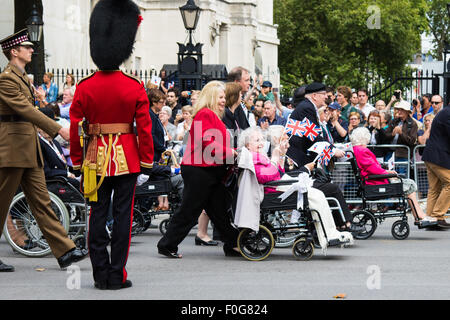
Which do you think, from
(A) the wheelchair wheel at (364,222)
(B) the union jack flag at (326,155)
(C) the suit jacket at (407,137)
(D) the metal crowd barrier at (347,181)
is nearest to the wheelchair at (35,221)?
(B) the union jack flag at (326,155)

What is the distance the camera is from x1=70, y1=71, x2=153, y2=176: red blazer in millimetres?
8375

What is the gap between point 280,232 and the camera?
35.1 feet

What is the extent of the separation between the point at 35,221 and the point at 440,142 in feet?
19.3

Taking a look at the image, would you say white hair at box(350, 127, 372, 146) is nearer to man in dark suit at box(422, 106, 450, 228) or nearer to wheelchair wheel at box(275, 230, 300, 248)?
man in dark suit at box(422, 106, 450, 228)

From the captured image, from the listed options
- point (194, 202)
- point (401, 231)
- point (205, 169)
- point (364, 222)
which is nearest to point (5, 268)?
point (194, 202)

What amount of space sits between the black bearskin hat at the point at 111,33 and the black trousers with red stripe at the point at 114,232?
107cm

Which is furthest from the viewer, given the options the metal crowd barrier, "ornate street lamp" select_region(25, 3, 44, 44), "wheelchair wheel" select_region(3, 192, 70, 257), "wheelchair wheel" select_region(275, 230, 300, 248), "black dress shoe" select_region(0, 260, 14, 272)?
"ornate street lamp" select_region(25, 3, 44, 44)

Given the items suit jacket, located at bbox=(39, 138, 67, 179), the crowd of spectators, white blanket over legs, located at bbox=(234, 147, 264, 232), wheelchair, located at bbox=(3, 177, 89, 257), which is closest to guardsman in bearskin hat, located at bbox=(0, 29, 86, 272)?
wheelchair, located at bbox=(3, 177, 89, 257)

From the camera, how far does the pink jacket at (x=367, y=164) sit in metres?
12.6

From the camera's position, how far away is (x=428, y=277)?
9.11m

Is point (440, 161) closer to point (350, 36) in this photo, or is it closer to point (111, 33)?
point (111, 33)
